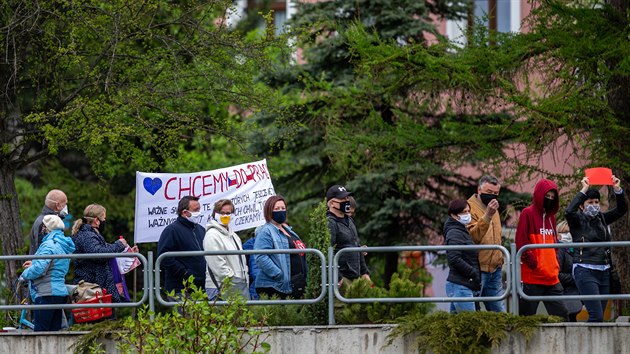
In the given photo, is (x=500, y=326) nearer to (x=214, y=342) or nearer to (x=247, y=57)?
(x=214, y=342)

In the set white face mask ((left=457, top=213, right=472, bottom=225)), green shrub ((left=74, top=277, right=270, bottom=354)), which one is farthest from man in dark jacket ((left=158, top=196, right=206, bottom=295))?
white face mask ((left=457, top=213, right=472, bottom=225))

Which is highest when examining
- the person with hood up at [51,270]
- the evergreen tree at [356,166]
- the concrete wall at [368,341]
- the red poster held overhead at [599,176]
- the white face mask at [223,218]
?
the evergreen tree at [356,166]

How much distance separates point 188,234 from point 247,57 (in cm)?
437

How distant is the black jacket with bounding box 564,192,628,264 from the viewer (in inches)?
585

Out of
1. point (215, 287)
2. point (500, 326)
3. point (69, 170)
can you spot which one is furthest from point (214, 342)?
point (69, 170)

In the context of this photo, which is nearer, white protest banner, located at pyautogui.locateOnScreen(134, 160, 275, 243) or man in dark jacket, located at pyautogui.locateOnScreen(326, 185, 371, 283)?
man in dark jacket, located at pyautogui.locateOnScreen(326, 185, 371, 283)

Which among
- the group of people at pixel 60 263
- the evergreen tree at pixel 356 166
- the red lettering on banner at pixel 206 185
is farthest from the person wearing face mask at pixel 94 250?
the evergreen tree at pixel 356 166

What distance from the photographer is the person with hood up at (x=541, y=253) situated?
47.8ft

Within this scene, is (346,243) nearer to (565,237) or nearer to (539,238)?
(539,238)

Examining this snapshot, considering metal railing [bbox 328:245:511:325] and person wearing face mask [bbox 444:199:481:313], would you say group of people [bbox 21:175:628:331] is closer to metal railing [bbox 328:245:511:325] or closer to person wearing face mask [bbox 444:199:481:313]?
person wearing face mask [bbox 444:199:481:313]

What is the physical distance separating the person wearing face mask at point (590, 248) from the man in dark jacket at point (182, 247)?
3927mm

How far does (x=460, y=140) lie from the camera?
20.6m

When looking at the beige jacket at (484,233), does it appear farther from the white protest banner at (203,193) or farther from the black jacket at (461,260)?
the white protest banner at (203,193)

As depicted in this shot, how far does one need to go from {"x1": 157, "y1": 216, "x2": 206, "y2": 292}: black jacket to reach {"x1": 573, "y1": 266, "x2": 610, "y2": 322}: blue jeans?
3.94m
